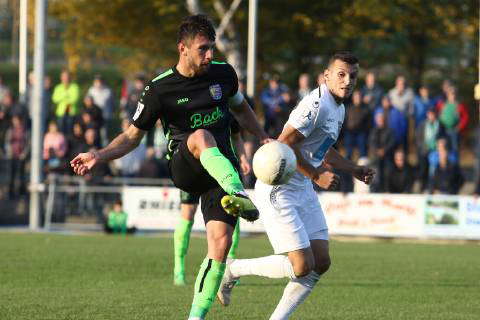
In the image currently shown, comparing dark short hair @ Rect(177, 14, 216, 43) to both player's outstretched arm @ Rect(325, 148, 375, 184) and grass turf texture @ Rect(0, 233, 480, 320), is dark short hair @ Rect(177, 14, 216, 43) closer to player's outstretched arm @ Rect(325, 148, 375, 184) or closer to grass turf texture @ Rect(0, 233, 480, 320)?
player's outstretched arm @ Rect(325, 148, 375, 184)

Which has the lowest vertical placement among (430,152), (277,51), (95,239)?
(95,239)

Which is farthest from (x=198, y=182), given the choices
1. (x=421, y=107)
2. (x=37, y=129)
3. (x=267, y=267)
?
(x=421, y=107)

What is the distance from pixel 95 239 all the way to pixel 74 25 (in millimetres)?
22160

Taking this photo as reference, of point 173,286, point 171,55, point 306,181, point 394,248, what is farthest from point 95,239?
point 171,55

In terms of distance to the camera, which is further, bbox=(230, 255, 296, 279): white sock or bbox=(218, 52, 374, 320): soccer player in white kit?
bbox=(230, 255, 296, 279): white sock

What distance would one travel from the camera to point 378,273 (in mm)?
14570

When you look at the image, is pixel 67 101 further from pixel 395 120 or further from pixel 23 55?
pixel 395 120

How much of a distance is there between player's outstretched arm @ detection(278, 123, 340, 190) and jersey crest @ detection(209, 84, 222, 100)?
629 millimetres

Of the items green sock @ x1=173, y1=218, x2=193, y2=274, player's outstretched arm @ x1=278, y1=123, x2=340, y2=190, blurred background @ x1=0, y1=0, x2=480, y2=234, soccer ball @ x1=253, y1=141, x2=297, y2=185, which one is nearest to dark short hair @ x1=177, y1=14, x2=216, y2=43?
soccer ball @ x1=253, y1=141, x2=297, y2=185

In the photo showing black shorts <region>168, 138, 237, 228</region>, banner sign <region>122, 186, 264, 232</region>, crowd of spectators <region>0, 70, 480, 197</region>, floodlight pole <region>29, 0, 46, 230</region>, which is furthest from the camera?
crowd of spectators <region>0, 70, 480, 197</region>

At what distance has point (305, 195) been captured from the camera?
9.22m

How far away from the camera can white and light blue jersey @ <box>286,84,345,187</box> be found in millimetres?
8984

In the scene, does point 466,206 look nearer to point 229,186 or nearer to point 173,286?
point 173,286

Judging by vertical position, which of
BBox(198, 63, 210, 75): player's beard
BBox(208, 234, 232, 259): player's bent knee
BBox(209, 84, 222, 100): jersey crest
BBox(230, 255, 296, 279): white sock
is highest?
BBox(198, 63, 210, 75): player's beard
